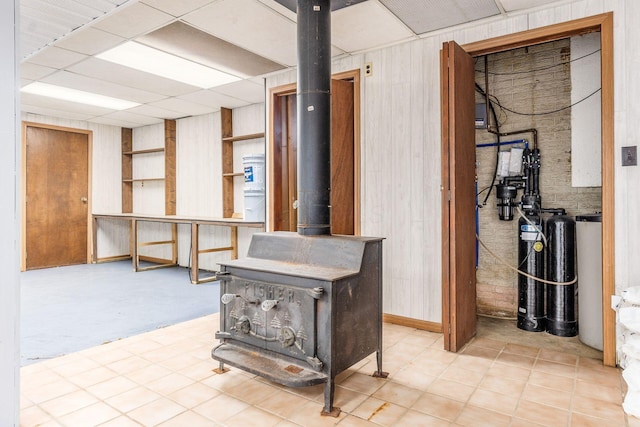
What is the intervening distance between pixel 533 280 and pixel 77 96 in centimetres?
557

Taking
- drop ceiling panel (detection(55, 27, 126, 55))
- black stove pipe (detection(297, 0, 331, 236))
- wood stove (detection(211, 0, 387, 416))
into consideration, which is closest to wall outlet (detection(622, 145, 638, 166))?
wood stove (detection(211, 0, 387, 416))

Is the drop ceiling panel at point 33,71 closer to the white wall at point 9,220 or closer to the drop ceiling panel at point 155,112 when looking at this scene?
the drop ceiling panel at point 155,112

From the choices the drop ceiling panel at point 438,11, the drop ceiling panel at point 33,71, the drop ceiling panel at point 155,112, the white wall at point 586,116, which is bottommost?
the white wall at point 586,116

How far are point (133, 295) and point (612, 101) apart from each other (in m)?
4.70

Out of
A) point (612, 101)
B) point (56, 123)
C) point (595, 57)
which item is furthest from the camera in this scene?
point (56, 123)

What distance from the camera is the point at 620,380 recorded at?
2.34 m

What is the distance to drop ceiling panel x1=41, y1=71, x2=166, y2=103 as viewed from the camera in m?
4.25

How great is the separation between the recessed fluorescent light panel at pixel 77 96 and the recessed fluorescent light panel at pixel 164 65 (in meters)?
1.39

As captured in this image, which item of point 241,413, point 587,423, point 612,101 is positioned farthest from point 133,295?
point 612,101

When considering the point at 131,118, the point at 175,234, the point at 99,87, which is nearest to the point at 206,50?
the point at 99,87

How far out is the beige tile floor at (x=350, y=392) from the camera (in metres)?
1.97

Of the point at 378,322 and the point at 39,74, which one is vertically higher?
the point at 39,74

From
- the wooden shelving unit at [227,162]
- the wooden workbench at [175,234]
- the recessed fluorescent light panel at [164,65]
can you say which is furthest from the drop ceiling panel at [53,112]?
the recessed fluorescent light panel at [164,65]

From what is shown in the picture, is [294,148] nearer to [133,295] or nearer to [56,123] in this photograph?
[133,295]
